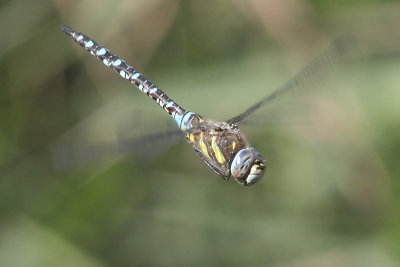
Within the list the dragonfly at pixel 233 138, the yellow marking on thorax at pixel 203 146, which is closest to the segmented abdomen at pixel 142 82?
the dragonfly at pixel 233 138

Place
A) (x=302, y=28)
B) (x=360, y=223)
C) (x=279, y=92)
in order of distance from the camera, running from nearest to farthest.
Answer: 1. (x=279, y=92)
2. (x=360, y=223)
3. (x=302, y=28)

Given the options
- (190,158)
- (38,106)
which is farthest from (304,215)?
(38,106)

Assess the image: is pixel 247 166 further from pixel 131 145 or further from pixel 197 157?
pixel 197 157

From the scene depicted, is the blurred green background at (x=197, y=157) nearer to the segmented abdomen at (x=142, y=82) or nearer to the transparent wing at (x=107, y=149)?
the segmented abdomen at (x=142, y=82)

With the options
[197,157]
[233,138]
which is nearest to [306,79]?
[233,138]

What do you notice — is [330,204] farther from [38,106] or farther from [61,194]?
[38,106]
